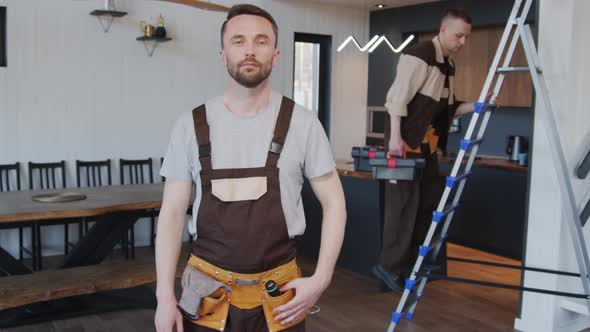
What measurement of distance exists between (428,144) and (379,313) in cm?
114

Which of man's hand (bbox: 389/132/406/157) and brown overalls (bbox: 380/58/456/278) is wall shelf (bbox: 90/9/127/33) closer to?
brown overalls (bbox: 380/58/456/278)

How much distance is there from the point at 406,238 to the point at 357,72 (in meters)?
4.21

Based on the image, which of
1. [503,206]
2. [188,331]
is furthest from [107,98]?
[188,331]

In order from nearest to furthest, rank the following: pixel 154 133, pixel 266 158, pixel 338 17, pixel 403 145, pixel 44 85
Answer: pixel 266 158 → pixel 403 145 → pixel 44 85 → pixel 154 133 → pixel 338 17

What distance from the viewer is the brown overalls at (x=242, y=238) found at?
5.60 ft

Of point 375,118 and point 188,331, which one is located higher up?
point 375,118

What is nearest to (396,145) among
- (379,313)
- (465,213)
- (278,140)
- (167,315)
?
(379,313)

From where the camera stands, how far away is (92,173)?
5.85 metres

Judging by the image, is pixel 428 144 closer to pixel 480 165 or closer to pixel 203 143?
pixel 480 165

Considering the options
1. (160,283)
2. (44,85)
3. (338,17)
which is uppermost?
(338,17)

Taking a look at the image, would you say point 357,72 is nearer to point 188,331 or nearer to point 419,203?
point 419,203

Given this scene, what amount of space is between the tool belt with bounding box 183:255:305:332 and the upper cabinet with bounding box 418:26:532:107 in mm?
4936

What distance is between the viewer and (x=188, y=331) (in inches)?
71.6

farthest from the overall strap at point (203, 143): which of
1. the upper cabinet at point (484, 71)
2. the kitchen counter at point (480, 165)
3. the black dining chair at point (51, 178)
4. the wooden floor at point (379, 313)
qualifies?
the upper cabinet at point (484, 71)
